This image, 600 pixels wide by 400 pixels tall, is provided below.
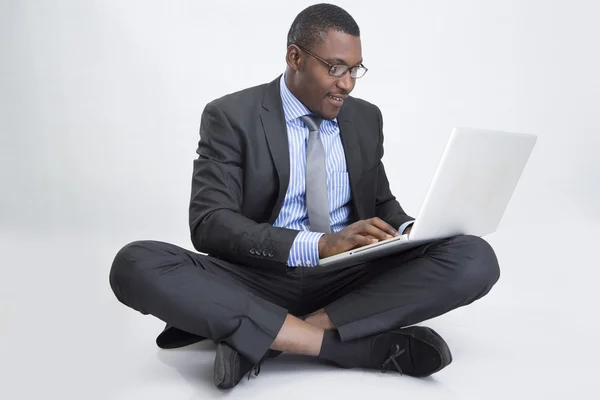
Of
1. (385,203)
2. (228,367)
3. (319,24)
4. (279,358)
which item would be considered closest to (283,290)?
(279,358)

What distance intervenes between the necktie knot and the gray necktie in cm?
6

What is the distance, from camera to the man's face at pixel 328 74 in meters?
3.12

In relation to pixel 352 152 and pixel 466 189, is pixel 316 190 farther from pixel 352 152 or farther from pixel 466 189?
pixel 466 189

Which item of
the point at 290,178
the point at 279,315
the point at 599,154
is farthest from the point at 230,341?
the point at 599,154

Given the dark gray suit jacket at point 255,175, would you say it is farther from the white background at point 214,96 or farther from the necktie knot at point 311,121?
the white background at point 214,96

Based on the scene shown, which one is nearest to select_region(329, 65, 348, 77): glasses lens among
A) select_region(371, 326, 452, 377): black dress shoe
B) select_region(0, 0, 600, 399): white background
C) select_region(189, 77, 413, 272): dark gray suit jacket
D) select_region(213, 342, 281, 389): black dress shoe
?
select_region(189, 77, 413, 272): dark gray suit jacket

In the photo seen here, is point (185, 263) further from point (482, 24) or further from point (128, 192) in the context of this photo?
point (482, 24)

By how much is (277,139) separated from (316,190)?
230 mm

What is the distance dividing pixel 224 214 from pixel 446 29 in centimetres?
324

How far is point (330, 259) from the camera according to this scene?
2723 mm

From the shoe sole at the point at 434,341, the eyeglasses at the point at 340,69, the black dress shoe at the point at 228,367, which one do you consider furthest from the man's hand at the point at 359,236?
the eyeglasses at the point at 340,69

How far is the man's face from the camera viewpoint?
123 inches

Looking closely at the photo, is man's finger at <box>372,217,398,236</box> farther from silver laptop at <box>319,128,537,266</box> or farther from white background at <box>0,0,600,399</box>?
white background at <box>0,0,600,399</box>

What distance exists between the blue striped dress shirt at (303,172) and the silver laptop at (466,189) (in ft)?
0.92
